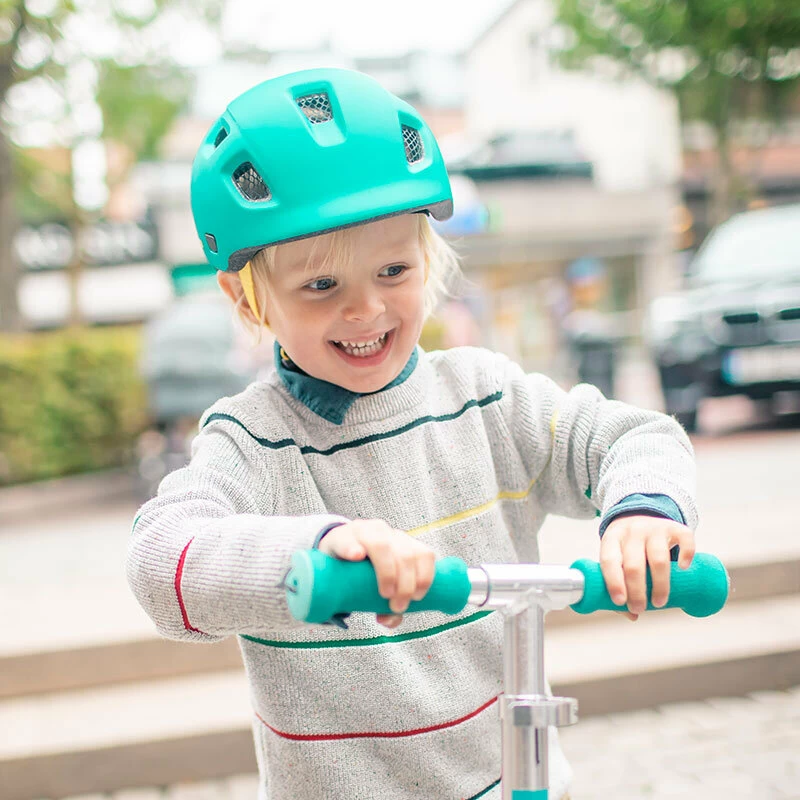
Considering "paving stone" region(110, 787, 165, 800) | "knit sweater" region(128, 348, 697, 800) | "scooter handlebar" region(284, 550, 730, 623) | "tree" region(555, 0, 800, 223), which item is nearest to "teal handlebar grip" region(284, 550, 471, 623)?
"scooter handlebar" region(284, 550, 730, 623)

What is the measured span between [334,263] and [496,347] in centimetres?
1683

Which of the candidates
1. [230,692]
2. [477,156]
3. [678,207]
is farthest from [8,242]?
[678,207]

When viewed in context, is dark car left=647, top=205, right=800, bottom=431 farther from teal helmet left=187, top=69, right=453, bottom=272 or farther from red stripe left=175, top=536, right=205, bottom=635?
red stripe left=175, top=536, right=205, bottom=635

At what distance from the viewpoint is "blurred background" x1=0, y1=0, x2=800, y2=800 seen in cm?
342

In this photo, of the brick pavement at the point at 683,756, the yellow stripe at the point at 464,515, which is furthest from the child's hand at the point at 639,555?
the brick pavement at the point at 683,756

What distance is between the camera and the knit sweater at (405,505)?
1466 mm

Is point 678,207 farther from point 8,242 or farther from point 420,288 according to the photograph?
point 420,288

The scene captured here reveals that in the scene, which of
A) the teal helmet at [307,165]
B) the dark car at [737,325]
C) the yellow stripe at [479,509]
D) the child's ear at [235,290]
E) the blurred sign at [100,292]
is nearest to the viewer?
the teal helmet at [307,165]

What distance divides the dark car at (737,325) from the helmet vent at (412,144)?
657cm

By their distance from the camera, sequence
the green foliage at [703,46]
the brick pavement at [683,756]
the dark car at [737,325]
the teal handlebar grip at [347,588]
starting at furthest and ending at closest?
1. the green foliage at [703,46]
2. the dark car at [737,325]
3. the brick pavement at [683,756]
4. the teal handlebar grip at [347,588]

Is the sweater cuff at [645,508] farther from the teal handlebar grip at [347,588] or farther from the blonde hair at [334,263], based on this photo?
the blonde hair at [334,263]

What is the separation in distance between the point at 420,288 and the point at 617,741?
8.16ft

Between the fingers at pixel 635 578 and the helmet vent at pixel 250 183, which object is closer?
the fingers at pixel 635 578

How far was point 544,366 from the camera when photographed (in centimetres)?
1678
